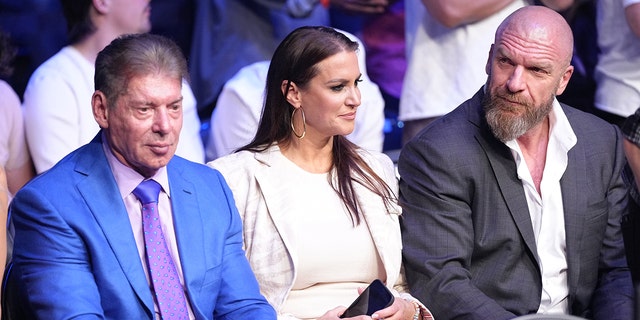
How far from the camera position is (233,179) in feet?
11.9

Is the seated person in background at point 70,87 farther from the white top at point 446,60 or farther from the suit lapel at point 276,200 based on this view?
the white top at point 446,60

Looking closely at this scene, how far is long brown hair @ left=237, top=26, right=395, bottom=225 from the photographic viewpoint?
12.0 ft

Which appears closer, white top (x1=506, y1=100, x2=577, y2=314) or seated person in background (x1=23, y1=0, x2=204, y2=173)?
white top (x1=506, y1=100, x2=577, y2=314)

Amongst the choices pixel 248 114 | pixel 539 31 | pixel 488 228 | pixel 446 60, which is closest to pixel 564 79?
pixel 539 31

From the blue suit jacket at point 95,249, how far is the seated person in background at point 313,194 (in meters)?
0.31

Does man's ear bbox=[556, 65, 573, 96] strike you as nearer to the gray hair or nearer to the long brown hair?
the long brown hair

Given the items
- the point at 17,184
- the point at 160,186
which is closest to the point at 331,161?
the point at 160,186

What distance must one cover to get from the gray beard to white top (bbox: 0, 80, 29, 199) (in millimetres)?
1820

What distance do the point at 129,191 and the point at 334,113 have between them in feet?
2.63

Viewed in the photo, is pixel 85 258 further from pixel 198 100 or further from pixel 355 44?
pixel 198 100

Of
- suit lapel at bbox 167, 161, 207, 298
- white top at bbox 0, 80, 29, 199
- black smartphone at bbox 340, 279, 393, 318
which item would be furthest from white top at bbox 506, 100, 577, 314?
white top at bbox 0, 80, 29, 199

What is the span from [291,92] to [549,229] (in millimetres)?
950

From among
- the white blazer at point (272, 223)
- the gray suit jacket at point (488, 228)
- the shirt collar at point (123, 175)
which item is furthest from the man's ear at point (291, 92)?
the shirt collar at point (123, 175)

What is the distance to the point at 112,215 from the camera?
308cm
